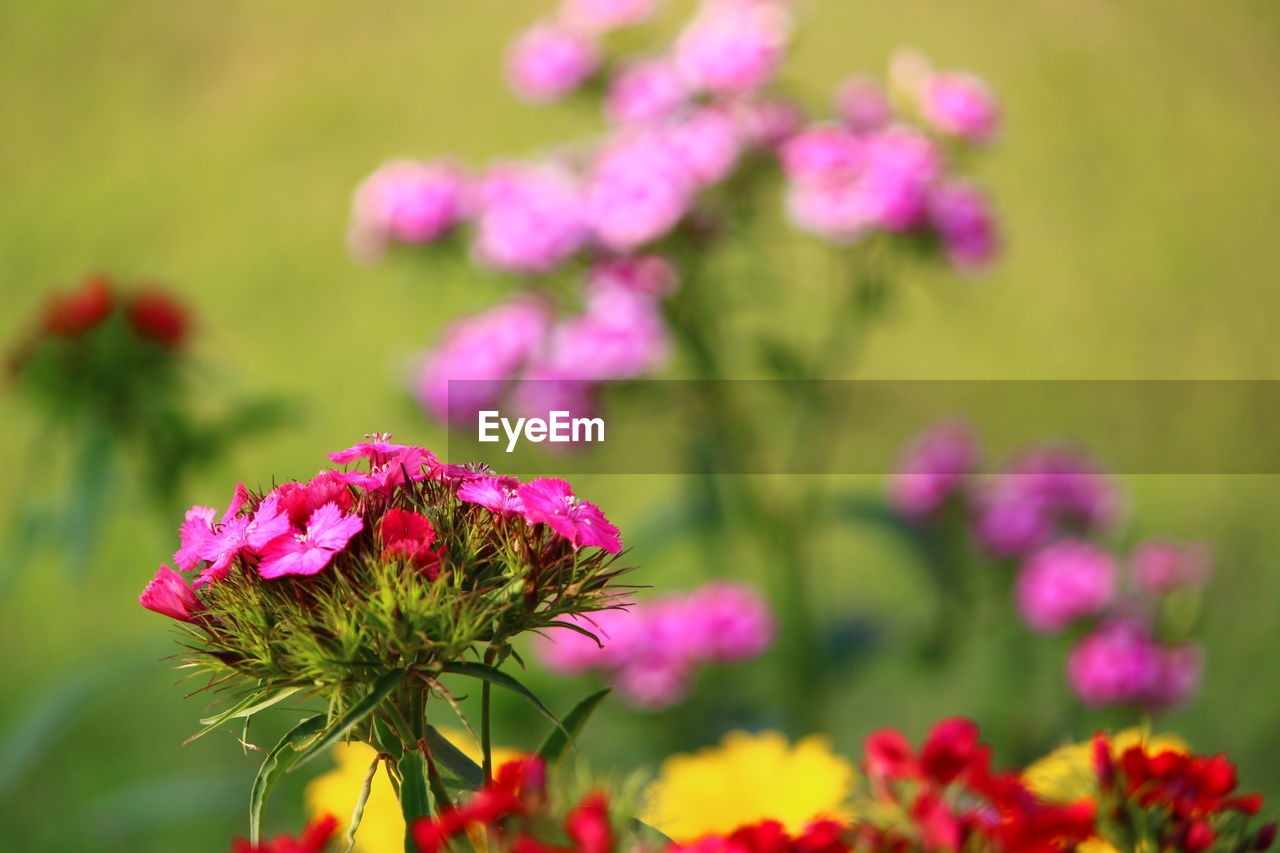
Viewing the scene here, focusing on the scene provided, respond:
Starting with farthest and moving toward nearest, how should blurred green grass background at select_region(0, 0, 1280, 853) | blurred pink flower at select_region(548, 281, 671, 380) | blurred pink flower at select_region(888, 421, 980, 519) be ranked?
blurred green grass background at select_region(0, 0, 1280, 853) → blurred pink flower at select_region(888, 421, 980, 519) → blurred pink flower at select_region(548, 281, 671, 380)

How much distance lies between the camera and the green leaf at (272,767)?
43cm

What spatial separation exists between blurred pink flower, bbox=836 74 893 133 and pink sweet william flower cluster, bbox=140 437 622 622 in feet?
3.50

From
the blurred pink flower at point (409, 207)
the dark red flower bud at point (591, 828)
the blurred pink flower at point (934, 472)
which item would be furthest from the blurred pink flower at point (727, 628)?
the dark red flower bud at point (591, 828)

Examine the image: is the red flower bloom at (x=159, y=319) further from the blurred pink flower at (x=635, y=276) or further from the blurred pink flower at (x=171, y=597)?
the blurred pink flower at (x=171, y=597)

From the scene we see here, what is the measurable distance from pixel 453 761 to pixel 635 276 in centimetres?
89

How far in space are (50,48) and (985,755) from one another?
4.30 metres

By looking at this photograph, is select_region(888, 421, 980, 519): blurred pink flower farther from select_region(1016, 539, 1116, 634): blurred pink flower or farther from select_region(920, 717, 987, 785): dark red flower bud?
select_region(920, 717, 987, 785): dark red flower bud

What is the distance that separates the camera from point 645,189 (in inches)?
50.7

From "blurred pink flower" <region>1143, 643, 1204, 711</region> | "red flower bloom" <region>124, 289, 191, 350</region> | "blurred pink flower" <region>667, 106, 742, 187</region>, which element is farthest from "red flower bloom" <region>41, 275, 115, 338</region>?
"blurred pink flower" <region>1143, 643, 1204, 711</region>

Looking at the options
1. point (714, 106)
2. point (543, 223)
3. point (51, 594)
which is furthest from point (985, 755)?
point (51, 594)

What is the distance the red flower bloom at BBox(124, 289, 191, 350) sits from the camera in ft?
4.20

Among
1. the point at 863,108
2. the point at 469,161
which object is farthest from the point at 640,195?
the point at 469,161

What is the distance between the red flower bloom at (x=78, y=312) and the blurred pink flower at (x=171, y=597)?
0.91 m

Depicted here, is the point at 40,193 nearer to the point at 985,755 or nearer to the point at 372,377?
the point at 372,377
